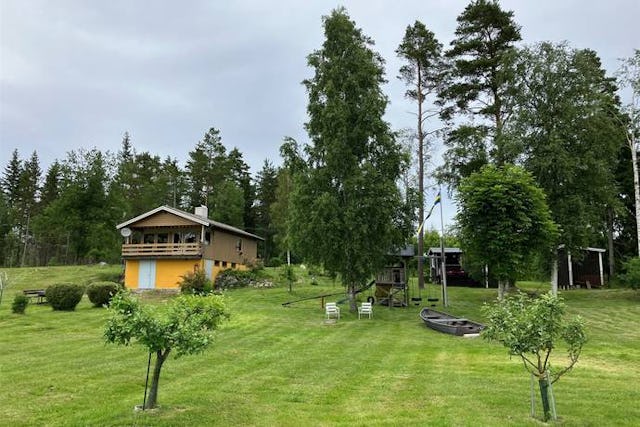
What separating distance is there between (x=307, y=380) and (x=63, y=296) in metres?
16.4

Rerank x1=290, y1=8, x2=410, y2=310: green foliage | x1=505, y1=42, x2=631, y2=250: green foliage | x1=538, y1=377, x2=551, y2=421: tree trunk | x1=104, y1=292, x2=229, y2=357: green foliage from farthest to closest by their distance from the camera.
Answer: x1=505, y1=42, x2=631, y2=250: green foliage, x1=290, y1=8, x2=410, y2=310: green foliage, x1=538, y1=377, x2=551, y2=421: tree trunk, x1=104, y1=292, x2=229, y2=357: green foliage

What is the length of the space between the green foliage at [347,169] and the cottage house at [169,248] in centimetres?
1296

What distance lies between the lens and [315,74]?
22812 mm

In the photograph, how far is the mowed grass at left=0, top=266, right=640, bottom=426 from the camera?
6641 mm

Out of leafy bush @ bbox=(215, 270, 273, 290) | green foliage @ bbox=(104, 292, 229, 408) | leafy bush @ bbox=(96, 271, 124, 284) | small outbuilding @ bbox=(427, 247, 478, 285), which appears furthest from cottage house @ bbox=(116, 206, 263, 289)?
green foliage @ bbox=(104, 292, 229, 408)

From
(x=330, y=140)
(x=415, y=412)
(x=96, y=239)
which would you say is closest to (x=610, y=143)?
(x=330, y=140)

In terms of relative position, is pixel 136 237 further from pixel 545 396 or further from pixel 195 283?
pixel 545 396

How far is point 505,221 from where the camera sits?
19.8m

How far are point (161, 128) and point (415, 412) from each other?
1308 inches

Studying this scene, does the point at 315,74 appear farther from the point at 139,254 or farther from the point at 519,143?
the point at 139,254

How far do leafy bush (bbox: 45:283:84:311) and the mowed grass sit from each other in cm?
383

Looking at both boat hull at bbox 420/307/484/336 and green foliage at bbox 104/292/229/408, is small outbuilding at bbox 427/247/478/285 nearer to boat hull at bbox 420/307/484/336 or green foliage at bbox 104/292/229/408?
boat hull at bbox 420/307/484/336

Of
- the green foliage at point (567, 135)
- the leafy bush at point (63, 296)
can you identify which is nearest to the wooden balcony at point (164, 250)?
the leafy bush at point (63, 296)

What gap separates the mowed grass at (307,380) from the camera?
21.8 ft
